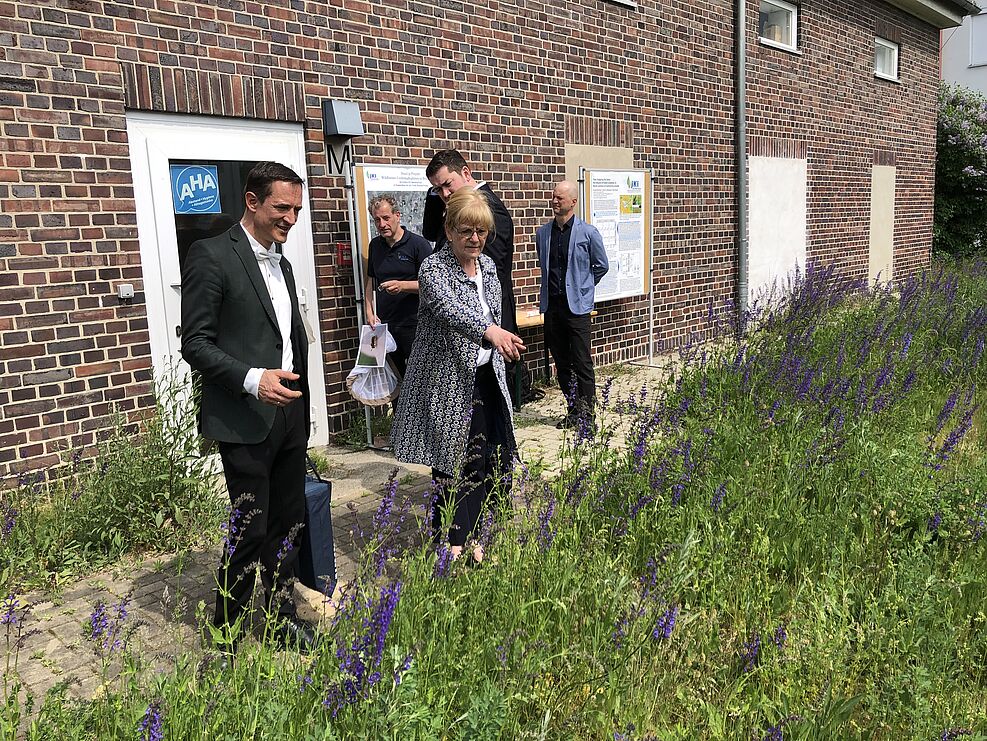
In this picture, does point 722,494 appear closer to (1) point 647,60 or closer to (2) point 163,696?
(2) point 163,696

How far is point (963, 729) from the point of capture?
8.20ft

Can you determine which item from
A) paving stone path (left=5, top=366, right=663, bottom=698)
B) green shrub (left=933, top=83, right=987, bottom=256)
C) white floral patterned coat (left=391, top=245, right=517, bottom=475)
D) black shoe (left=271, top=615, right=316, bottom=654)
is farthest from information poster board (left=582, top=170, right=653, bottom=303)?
green shrub (left=933, top=83, right=987, bottom=256)

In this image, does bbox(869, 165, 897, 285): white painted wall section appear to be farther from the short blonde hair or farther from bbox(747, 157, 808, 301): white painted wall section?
the short blonde hair

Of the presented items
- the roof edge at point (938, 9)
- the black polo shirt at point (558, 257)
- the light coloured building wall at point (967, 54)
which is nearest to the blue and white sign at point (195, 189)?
the black polo shirt at point (558, 257)

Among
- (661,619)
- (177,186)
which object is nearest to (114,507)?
(177,186)

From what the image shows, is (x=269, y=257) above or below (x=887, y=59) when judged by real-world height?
below

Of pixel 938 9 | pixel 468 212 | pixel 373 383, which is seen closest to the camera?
pixel 468 212

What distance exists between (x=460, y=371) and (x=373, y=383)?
7.81ft

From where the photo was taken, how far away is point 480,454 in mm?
3844

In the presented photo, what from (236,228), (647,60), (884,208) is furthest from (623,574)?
(884,208)

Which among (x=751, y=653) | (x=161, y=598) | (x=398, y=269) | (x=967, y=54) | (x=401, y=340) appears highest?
(x=967, y=54)

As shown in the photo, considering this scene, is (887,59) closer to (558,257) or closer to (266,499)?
(558,257)

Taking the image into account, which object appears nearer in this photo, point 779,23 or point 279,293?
point 279,293

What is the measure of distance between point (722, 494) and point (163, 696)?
2.38 metres
